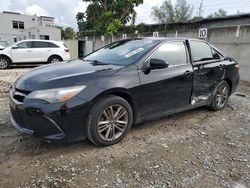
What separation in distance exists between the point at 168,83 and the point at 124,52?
2.82 ft

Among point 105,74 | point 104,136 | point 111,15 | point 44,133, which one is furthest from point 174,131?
point 111,15

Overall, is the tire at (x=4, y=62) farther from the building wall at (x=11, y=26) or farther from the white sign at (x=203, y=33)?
the building wall at (x=11, y=26)

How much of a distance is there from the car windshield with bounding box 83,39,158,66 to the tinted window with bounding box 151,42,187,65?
0.52 ft

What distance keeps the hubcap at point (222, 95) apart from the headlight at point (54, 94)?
10.3 feet

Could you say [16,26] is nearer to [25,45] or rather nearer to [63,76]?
[25,45]

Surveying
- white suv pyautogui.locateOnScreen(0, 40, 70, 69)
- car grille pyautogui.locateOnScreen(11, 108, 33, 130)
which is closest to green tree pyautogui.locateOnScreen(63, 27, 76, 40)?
white suv pyautogui.locateOnScreen(0, 40, 70, 69)

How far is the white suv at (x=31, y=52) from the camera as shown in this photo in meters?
11.0

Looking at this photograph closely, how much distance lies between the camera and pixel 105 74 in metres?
3.06

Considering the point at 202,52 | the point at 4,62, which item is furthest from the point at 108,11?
the point at 202,52

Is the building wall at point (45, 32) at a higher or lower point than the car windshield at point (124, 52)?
higher

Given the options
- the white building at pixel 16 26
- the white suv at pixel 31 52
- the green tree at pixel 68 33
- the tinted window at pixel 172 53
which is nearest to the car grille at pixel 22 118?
the tinted window at pixel 172 53

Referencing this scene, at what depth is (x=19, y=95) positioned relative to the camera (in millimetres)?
2920

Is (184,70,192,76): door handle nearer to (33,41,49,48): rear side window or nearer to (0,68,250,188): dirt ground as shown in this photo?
(0,68,250,188): dirt ground

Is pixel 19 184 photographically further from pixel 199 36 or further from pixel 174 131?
Result: pixel 199 36
